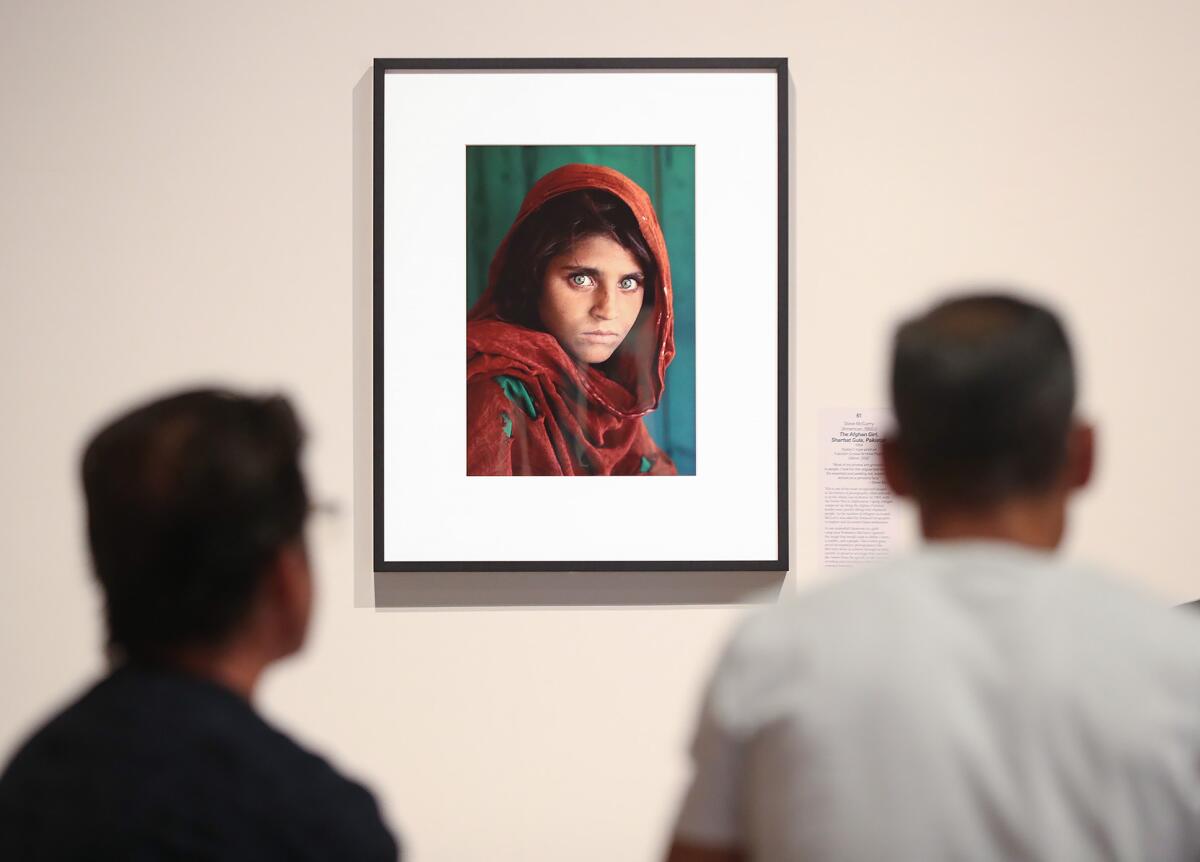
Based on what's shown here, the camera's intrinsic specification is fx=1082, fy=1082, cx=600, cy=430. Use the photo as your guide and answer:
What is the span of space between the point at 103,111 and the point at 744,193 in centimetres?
103

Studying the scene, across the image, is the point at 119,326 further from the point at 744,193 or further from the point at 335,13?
the point at 744,193

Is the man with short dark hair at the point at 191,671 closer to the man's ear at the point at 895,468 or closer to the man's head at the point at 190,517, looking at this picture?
the man's head at the point at 190,517

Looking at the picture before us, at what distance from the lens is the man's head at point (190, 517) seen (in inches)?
29.0

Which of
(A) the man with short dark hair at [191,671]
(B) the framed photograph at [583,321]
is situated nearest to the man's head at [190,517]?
(A) the man with short dark hair at [191,671]

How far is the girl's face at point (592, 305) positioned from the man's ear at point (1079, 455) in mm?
984

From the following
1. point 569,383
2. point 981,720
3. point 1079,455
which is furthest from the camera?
point 569,383

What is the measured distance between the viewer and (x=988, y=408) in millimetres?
733

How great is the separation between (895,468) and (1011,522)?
0.29 feet

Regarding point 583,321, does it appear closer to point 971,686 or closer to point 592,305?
point 592,305

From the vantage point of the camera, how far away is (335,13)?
172 cm

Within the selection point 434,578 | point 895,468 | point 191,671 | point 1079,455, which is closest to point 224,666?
point 191,671

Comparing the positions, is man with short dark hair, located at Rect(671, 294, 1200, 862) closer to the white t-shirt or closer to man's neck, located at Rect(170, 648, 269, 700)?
the white t-shirt

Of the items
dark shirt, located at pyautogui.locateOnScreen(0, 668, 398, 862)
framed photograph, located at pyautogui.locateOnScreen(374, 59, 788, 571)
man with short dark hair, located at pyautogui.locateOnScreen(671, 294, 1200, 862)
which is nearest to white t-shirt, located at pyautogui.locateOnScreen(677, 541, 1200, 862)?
man with short dark hair, located at pyautogui.locateOnScreen(671, 294, 1200, 862)

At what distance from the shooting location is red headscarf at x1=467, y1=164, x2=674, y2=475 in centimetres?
169
